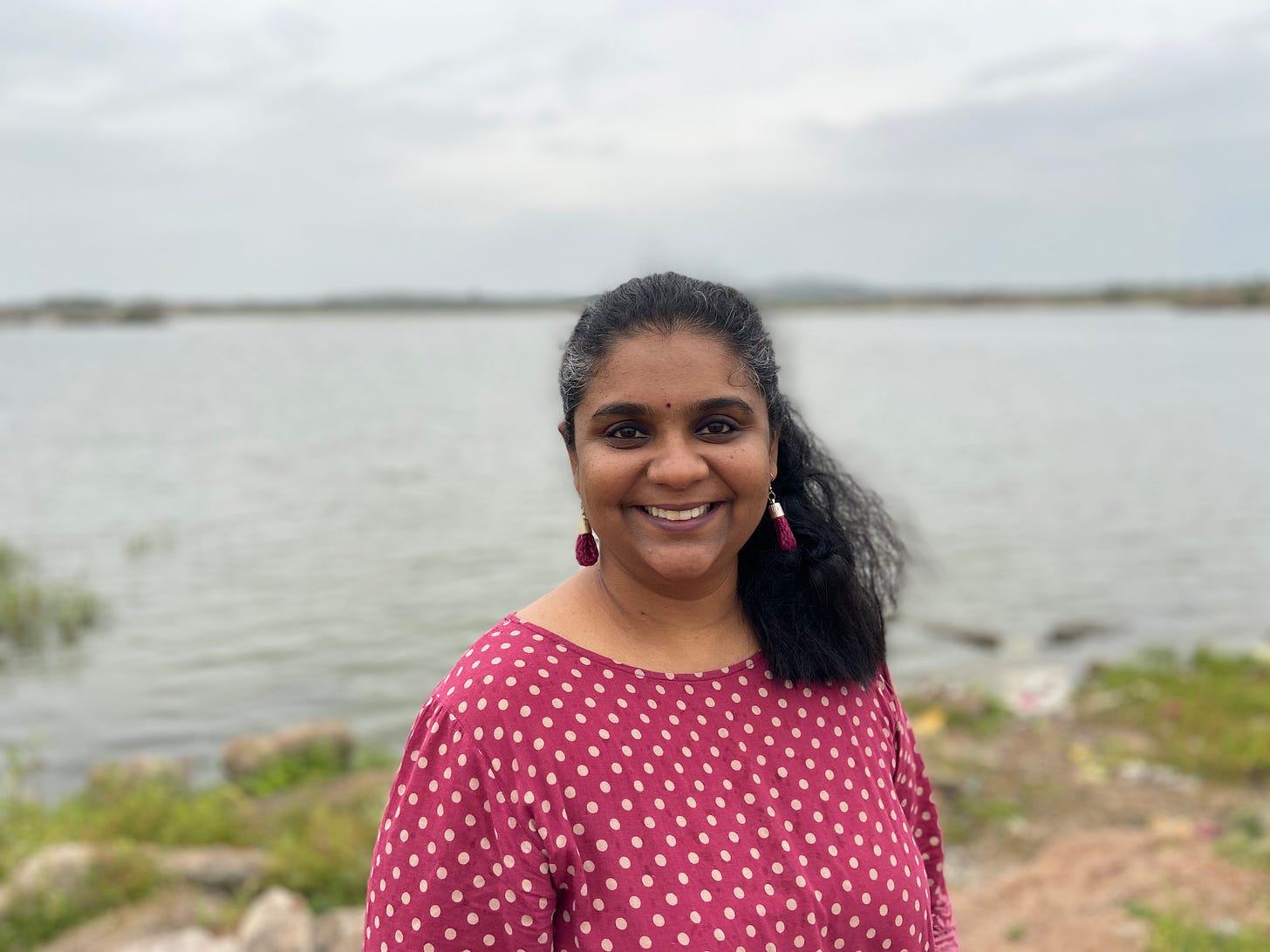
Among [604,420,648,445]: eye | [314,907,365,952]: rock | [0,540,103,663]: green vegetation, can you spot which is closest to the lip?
[604,420,648,445]: eye

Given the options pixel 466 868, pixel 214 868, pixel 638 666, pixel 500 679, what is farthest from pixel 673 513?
pixel 214 868

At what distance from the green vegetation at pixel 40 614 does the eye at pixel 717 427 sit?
1126 cm

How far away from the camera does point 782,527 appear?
229 cm

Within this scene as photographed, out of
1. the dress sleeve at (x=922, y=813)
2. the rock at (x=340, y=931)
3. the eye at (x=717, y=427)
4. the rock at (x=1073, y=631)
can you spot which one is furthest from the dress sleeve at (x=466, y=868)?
the rock at (x=1073, y=631)

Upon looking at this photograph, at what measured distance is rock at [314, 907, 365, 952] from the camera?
14.9 ft

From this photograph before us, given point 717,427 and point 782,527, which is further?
point 782,527

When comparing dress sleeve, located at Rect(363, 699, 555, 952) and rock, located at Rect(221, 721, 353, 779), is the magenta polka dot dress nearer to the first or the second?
dress sleeve, located at Rect(363, 699, 555, 952)

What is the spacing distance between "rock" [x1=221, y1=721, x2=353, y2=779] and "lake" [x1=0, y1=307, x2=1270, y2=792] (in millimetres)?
389

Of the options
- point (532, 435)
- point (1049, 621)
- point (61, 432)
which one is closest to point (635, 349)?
point (1049, 621)

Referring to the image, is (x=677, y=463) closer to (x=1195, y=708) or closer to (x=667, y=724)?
(x=667, y=724)

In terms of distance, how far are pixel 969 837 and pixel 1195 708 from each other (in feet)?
10.1

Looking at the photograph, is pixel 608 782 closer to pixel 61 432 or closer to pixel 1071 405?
pixel 61 432

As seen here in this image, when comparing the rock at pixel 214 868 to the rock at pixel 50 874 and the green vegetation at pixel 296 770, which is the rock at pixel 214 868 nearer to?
the rock at pixel 50 874

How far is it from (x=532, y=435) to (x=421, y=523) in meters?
12.0
